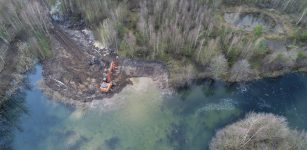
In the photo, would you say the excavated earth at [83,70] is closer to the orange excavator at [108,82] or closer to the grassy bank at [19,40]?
the orange excavator at [108,82]

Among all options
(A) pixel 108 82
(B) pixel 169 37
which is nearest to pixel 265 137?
(B) pixel 169 37

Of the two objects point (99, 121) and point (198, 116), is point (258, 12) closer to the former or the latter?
point (198, 116)

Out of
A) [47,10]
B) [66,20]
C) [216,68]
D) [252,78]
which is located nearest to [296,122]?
[252,78]

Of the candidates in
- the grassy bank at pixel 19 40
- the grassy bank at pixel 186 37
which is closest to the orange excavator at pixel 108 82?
the grassy bank at pixel 186 37

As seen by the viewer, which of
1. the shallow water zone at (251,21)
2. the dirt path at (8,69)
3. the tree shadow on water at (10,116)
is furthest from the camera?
the shallow water zone at (251,21)

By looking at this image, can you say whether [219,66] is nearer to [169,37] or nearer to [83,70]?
[169,37]
